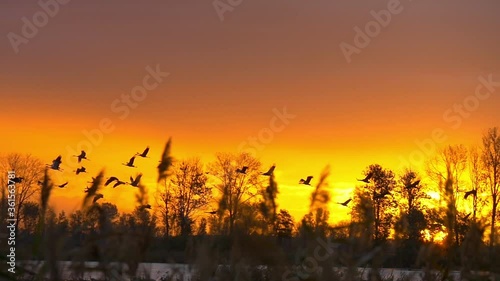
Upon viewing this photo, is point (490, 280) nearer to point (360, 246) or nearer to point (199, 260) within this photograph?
point (360, 246)

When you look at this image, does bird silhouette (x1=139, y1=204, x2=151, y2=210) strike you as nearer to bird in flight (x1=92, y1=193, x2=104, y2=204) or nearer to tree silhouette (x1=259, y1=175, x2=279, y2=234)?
bird in flight (x1=92, y1=193, x2=104, y2=204)

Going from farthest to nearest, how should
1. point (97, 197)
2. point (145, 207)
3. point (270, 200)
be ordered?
point (270, 200) < point (145, 207) < point (97, 197)

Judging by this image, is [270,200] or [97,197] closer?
[97,197]

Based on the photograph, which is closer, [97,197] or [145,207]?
[97,197]

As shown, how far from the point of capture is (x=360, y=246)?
2.37 m

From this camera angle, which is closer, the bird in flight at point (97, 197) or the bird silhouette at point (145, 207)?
the bird in flight at point (97, 197)

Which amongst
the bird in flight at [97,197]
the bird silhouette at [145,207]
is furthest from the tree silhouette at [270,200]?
the bird in flight at [97,197]

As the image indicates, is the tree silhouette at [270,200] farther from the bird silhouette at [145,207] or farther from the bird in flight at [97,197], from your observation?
the bird in flight at [97,197]

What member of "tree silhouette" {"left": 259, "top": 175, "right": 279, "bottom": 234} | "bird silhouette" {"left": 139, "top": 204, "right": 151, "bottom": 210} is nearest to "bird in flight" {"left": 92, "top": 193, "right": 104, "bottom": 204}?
"bird silhouette" {"left": 139, "top": 204, "right": 151, "bottom": 210}

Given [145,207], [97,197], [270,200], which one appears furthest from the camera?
[270,200]

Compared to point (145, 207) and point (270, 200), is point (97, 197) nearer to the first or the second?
point (145, 207)


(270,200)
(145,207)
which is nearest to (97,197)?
Answer: (145,207)

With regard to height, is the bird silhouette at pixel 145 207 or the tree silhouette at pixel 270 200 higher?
the tree silhouette at pixel 270 200

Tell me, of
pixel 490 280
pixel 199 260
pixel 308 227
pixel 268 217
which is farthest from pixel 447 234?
pixel 199 260
